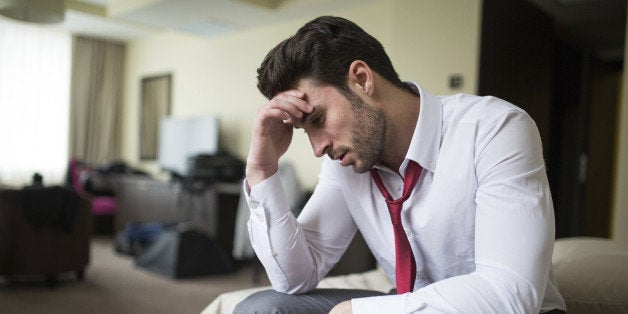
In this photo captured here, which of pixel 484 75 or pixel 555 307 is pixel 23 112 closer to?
pixel 484 75

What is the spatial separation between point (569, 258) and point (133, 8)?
13.7 feet

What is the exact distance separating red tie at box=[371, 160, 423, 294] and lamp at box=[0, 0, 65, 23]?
333 cm

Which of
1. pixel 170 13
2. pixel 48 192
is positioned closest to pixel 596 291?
pixel 48 192

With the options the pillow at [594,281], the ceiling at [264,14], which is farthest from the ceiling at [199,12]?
the pillow at [594,281]

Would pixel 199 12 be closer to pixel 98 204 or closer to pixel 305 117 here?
pixel 98 204

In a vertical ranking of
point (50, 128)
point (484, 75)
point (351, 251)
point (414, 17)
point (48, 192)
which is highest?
point (414, 17)

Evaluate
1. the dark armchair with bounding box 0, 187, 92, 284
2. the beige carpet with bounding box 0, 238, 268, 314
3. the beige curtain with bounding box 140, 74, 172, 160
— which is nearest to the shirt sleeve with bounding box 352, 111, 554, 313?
the beige carpet with bounding box 0, 238, 268, 314

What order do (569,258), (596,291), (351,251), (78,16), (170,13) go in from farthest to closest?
(78,16) < (170,13) < (351,251) < (569,258) < (596,291)

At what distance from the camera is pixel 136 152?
21.3 feet

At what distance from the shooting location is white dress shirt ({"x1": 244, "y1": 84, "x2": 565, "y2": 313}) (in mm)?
804

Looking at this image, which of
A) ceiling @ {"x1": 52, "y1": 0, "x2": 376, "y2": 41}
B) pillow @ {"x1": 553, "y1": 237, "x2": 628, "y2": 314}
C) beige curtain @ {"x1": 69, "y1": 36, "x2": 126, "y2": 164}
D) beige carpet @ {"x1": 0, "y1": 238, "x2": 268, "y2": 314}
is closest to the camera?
pillow @ {"x1": 553, "y1": 237, "x2": 628, "y2": 314}

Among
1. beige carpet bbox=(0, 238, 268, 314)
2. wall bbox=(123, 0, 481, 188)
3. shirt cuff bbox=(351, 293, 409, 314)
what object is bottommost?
beige carpet bbox=(0, 238, 268, 314)

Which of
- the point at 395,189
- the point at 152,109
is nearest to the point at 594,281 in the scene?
the point at 395,189

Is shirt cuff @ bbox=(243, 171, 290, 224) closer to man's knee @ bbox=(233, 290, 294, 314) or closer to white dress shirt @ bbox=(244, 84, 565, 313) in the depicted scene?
white dress shirt @ bbox=(244, 84, 565, 313)
